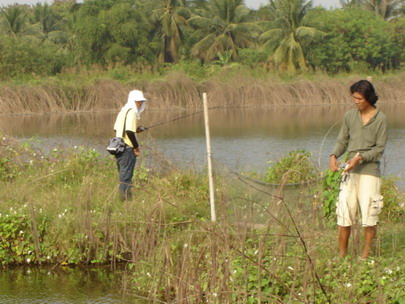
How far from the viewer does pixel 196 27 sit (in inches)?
2277

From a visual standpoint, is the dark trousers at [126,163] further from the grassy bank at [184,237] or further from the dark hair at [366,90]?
the dark hair at [366,90]

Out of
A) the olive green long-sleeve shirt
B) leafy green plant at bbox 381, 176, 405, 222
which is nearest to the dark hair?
the olive green long-sleeve shirt

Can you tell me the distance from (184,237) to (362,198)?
1.78 meters

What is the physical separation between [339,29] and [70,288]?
47065 mm

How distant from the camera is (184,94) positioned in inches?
1344

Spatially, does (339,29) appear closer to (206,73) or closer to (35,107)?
(206,73)

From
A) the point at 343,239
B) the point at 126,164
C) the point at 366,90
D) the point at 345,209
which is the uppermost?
the point at 366,90

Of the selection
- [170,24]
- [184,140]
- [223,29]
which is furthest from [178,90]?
[170,24]

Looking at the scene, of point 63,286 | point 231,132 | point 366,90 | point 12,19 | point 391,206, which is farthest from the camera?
point 12,19

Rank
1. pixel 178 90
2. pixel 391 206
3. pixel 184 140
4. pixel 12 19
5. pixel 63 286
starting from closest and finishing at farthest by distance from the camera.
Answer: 1. pixel 63 286
2. pixel 391 206
3. pixel 184 140
4. pixel 178 90
5. pixel 12 19

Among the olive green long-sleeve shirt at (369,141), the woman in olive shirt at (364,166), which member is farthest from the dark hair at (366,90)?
the olive green long-sleeve shirt at (369,141)

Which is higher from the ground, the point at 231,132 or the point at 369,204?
the point at 369,204

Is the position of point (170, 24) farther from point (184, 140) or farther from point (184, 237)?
point (184, 237)

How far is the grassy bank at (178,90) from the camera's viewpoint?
3183 centimetres
